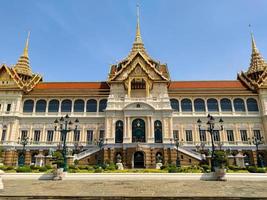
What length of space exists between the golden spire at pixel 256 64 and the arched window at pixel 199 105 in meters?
13.7

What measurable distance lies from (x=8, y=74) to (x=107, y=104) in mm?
19500

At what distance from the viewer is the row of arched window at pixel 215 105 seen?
40594 millimetres

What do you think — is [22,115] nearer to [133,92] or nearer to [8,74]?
[8,74]

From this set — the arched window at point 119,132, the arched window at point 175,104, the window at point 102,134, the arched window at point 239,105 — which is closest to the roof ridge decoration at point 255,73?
the arched window at point 239,105

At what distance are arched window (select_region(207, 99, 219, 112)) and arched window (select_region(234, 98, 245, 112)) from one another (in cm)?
317

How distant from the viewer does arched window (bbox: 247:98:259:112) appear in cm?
4038

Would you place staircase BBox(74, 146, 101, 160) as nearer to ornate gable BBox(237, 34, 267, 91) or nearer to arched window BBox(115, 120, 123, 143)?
arched window BBox(115, 120, 123, 143)

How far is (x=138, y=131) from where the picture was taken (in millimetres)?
36688

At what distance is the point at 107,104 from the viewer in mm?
38906

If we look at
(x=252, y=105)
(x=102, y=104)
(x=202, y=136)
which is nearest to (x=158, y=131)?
(x=202, y=136)

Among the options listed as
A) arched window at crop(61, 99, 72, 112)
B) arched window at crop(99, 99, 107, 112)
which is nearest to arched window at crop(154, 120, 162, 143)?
arched window at crop(99, 99, 107, 112)

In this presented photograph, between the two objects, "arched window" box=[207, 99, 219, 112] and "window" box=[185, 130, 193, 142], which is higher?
"arched window" box=[207, 99, 219, 112]

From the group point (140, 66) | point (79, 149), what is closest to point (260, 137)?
point (140, 66)

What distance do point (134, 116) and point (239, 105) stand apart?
59.8 feet
